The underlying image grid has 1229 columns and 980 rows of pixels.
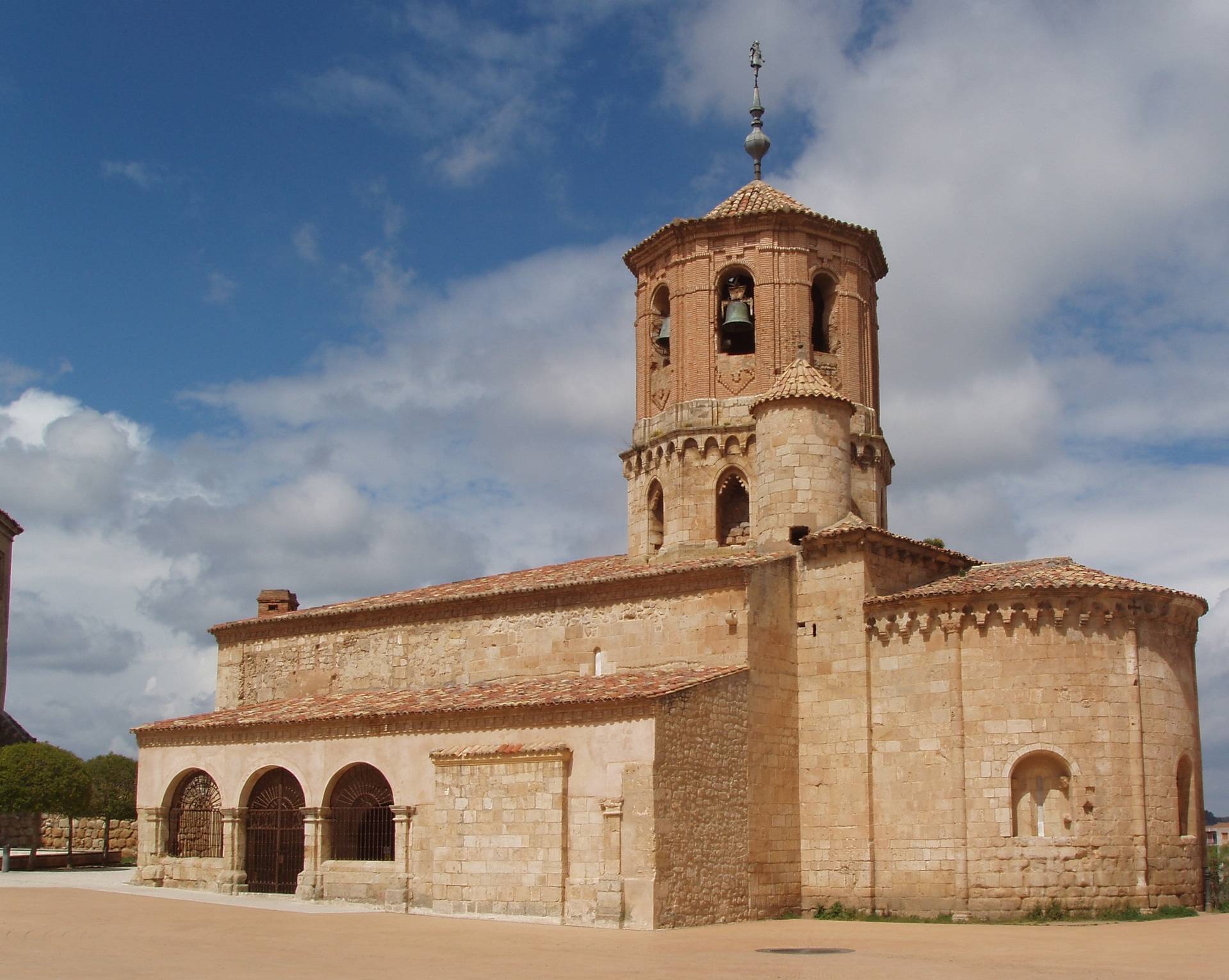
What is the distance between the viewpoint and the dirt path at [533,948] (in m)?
13.4

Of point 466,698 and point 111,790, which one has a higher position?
point 466,698

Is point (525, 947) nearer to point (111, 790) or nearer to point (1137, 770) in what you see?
point (1137, 770)

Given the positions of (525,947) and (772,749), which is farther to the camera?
(772,749)

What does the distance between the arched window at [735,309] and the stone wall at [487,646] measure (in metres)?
5.69

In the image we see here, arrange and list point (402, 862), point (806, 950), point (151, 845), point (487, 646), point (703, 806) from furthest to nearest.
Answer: point (151, 845) → point (487, 646) → point (402, 862) → point (703, 806) → point (806, 950)

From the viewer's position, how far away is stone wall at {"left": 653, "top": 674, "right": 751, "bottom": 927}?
18.5m

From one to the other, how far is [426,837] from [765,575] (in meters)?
6.89

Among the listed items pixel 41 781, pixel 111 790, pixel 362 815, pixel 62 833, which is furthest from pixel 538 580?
pixel 62 833

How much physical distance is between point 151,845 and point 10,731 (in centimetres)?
1508

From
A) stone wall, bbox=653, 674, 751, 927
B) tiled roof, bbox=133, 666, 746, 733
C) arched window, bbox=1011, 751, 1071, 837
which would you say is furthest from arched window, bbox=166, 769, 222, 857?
arched window, bbox=1011, 751, 1071, 837

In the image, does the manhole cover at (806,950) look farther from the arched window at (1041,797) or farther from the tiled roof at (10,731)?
the tiled roof at (10,731)

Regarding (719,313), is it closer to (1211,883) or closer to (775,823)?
(775,823)

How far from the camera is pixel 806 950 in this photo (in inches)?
626

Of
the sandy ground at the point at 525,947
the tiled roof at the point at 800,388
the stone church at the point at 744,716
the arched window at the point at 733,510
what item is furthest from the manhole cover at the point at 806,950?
the tiled roof at the point at 800,388
